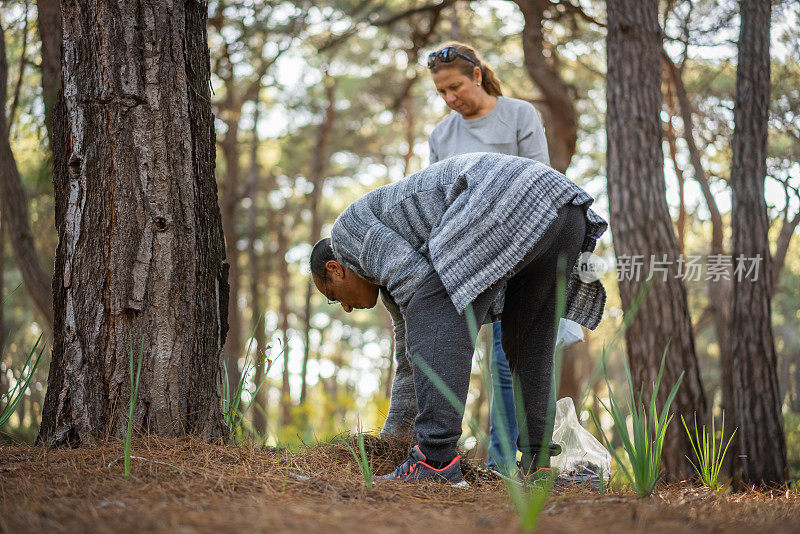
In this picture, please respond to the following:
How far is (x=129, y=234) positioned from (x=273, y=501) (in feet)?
3.60

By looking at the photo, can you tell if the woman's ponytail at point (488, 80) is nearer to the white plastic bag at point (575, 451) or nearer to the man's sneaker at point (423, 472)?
the white plastic bag at point (575, 451)

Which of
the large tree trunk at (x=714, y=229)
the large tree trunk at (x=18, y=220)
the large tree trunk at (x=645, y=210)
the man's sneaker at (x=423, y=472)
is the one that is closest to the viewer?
the man's sneaker at (x=423, y=472)

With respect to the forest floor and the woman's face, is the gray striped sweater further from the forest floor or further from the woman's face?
the woman's face

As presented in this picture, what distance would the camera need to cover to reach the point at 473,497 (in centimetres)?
177

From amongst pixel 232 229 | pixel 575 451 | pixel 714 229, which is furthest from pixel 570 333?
pixel 232 229

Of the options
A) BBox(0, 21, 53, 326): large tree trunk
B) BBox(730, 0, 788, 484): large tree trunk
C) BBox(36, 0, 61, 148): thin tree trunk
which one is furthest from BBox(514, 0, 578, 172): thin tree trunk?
BBox(0, 21, 53, 326): large tree trunk

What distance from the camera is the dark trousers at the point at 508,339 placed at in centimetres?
201

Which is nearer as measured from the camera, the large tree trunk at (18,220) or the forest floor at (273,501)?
the forest floor at (273,501)

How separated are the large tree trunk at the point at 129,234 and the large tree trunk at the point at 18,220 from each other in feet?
11.0

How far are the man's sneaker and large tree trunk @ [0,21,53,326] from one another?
163 inches

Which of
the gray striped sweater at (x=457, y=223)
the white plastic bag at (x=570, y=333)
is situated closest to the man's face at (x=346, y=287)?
the gray striped sweater at (x=457, y=223)

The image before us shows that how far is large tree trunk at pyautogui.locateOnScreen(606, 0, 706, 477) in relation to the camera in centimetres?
421

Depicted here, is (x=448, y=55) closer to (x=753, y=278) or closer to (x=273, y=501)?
(x=273, y=501)

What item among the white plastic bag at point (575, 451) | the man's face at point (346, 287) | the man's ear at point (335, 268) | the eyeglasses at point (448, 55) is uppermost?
the eyeglasses at point (448, 55)
